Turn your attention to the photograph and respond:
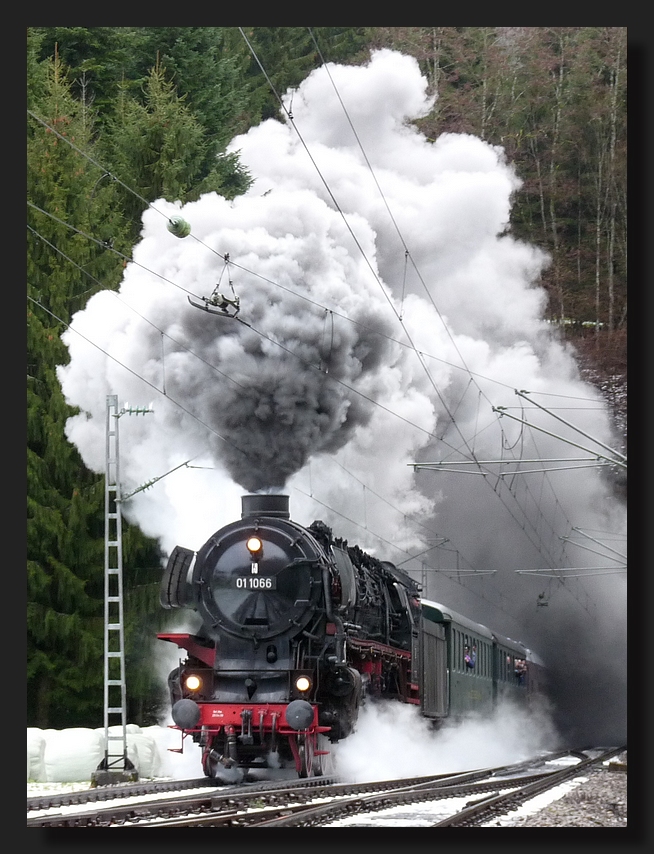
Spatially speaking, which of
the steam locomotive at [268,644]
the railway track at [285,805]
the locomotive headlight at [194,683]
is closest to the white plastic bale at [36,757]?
the steam locomotive at [268,644]

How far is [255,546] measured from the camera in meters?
10.7

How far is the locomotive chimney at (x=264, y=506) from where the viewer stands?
11.2 m

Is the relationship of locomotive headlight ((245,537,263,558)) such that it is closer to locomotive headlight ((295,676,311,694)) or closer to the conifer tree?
locomotive headlight ((295,676,311,694))

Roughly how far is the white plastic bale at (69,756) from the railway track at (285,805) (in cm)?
175

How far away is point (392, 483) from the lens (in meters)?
15.9

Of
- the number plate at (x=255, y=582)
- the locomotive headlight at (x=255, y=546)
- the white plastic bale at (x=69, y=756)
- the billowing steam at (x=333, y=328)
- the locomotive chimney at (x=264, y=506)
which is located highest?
the billowing steam at (x=333, y=328)

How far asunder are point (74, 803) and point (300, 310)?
220 inches

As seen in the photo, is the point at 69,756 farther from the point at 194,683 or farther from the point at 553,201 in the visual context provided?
the point at 553,201

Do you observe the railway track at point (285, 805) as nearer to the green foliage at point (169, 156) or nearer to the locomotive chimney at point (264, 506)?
the locomotive chimney at point (264, 506)

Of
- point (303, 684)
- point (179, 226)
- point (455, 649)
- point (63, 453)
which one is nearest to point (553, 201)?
point (179, 226)

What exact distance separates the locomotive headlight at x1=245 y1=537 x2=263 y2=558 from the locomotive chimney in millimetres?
481

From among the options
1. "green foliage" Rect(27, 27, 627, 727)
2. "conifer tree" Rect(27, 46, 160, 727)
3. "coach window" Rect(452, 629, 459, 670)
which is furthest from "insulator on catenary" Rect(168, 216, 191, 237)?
"coach window" Rect(452, 629, 459, 670)

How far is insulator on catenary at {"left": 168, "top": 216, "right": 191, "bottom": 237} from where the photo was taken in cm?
1162

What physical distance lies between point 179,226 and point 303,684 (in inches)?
175
